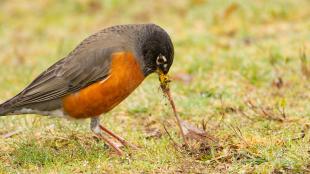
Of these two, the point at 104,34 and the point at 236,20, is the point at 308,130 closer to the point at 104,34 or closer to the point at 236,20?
the point at 104,34

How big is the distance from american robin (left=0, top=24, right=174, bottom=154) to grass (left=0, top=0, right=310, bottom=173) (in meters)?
0.31

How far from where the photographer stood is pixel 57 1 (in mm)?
12422

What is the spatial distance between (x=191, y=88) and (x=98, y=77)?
2104 mm

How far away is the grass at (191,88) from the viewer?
5562mm

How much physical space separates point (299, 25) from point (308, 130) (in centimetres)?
426

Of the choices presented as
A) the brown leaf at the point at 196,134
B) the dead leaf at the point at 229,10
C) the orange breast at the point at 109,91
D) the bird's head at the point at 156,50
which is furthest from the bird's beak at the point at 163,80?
the dead leaf at the point at 229,10

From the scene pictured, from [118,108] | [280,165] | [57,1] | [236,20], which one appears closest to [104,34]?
[118,108]

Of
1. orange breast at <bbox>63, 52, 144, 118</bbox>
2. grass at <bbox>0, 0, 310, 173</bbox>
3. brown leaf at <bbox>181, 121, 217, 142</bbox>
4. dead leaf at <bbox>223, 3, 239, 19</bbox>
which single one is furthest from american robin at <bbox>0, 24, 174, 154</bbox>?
dead leaf at <bbox>223, 3, 239, 19</bbox>

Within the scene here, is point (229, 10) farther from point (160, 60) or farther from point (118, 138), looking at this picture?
point (118, 138)

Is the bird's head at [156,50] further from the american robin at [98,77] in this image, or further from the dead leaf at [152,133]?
the dead leaf at [152,133]

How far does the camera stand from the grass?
18.2 feet

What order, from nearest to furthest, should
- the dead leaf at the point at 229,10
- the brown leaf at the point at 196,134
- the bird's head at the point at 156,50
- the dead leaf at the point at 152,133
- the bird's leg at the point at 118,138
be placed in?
the brown leaf at the point at 196,134
the bird's leg at the point at 118,138
the bird's head at the point at 156,50
the dead leaf at the point at 152,133
the dead leaf at the point at 229,10

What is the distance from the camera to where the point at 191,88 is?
791 cm

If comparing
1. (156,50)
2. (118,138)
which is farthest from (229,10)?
(118,138)
